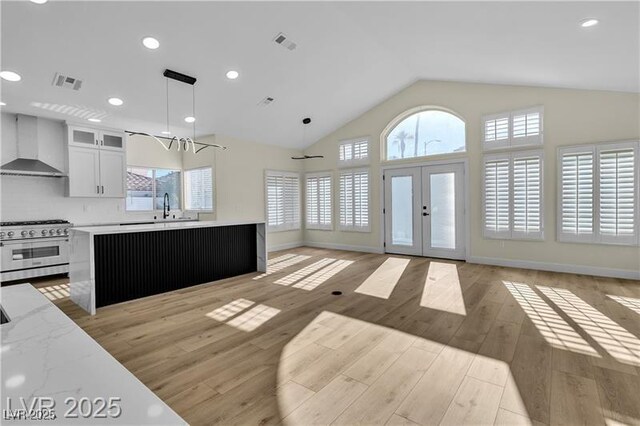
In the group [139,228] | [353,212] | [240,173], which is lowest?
[139,228]

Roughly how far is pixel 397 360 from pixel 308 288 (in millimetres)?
2165

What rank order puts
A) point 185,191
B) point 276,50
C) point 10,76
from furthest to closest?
point 185,191, point 276,50, point 10,76

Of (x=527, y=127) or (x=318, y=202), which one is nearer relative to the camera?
(x=527, y=127)

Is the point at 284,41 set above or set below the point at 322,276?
above

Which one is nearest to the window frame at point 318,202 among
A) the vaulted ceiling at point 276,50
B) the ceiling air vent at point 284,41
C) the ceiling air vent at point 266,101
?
the vaulted ceiling at point 276,50

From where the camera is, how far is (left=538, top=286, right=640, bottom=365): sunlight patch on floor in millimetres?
2527

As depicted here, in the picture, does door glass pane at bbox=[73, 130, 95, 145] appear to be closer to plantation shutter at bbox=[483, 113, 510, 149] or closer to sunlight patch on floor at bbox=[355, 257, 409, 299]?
sunlight patch on floor at bbox=[355, 257, 409, 299]

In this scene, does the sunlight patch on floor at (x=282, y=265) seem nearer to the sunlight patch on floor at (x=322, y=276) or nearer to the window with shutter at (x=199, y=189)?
the sunlight patch on floor at (x=322, y=276)

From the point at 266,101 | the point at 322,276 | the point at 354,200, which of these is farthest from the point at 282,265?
the point at 266,101

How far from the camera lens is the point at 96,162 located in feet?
18.9

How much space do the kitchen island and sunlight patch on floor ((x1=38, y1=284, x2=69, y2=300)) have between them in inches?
17.2

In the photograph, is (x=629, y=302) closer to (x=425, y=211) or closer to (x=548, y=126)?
(x=548, y=126)

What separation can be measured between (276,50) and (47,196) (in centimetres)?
476

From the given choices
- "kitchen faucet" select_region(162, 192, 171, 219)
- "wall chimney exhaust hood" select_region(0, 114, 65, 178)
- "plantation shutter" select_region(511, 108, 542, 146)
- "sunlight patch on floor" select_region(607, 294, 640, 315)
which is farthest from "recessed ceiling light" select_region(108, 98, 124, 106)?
"sunlight patch on floor" select_region(607, 294, 640, 315)
